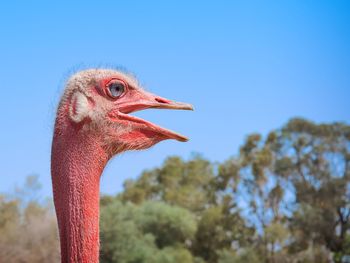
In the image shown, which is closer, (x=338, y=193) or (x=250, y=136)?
(x=338, y=193)

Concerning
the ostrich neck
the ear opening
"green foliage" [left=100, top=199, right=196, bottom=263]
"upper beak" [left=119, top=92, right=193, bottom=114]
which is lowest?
the ostrich neck

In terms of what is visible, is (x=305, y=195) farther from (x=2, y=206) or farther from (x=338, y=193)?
(x=2, y=206)

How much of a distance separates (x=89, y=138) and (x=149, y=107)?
606 millimetres

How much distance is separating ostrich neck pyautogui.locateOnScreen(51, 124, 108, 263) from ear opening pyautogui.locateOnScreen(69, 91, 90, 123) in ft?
0.29

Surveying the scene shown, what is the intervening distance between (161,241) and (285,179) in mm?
8589

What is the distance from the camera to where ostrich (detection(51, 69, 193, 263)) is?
3781 mm

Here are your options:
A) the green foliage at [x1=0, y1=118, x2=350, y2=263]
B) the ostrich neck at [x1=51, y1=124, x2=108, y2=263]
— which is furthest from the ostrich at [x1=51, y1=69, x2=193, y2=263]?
the green foliage at [x1=0, y1=118, x2=350, y2=263]

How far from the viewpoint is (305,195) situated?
3906cm

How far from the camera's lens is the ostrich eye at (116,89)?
4395 mm

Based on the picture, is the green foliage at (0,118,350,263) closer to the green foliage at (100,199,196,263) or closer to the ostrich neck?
the green foliage at (100,199,196,263)

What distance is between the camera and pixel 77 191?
388 cm

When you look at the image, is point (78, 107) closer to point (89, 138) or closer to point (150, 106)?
point (89, 138)

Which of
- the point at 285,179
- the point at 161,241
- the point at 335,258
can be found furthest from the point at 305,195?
the point at 161,241

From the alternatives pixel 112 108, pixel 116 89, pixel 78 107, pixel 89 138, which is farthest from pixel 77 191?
pixel 116 89
